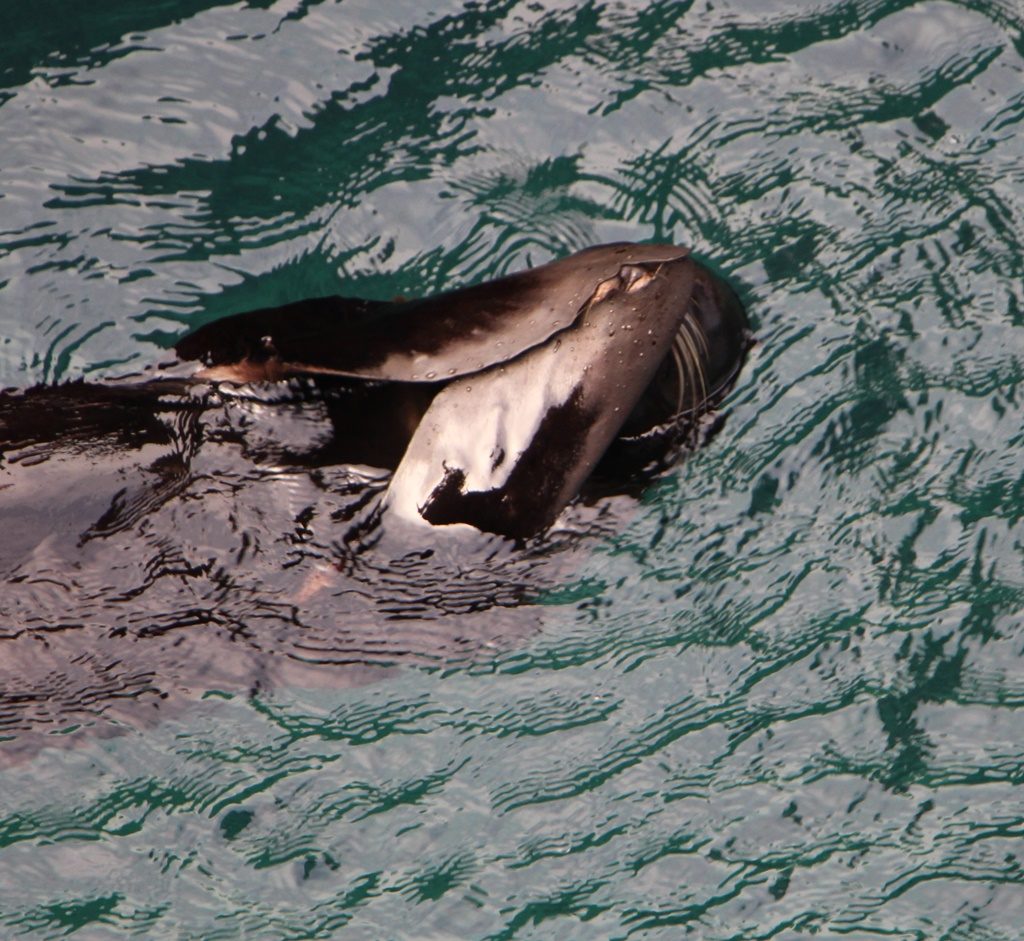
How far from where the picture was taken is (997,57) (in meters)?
4.91

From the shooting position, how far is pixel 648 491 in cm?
388

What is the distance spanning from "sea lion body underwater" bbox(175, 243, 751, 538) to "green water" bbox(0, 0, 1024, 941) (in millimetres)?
521

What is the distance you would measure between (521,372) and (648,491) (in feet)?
2.25

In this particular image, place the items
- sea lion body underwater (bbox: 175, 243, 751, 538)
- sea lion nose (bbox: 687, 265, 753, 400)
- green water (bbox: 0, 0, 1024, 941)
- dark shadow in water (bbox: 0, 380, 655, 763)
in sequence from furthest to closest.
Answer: green water (bbox: 0, 0, 1024, 941) < sea lion nose (bbox: 687, 265, 753, 400) < dark shadow in water (bbox: 0, 380, 655, 763) < sea lion body underwater (bbox: 175, 243, 751, 538)

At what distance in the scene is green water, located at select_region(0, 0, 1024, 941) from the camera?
149 inches

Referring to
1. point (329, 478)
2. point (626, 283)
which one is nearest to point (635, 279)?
point (626, 283)

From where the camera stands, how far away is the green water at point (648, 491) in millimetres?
3789

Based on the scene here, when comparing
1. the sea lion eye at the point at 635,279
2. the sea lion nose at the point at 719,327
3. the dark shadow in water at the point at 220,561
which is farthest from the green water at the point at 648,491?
the sea lion eye at the point at 635,279

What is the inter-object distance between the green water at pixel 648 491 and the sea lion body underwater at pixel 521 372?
521 millimetres

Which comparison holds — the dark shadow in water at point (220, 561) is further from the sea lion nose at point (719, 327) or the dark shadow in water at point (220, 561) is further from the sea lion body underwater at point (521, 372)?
the sea lion nose at point (719, 327)

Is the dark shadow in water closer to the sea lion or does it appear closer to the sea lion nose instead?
the sea lion

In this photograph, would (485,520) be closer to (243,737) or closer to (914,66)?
(243,737)

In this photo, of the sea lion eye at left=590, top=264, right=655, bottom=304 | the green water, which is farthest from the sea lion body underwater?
the green water

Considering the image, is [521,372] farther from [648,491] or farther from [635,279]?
[648,491]
